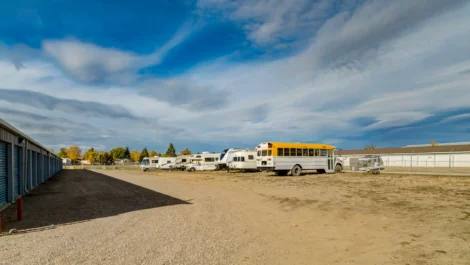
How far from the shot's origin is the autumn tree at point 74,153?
12738 centimetres

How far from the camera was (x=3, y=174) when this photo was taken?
12742mm

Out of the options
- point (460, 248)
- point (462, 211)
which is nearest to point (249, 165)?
point (462, 211)

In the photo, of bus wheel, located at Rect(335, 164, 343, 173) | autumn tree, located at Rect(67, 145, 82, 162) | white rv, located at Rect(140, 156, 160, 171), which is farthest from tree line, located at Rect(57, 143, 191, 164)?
bus wheel, located at Rect(335, 164, 343, 173)

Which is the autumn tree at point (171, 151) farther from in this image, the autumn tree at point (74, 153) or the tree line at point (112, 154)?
the autumn tree at point (74, 153)

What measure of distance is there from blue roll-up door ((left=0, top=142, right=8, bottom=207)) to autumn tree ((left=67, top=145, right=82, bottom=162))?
12865 centimetres

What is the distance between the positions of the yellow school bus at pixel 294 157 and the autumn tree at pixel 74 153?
4851 inches

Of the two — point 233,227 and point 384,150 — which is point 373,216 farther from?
point 384,150

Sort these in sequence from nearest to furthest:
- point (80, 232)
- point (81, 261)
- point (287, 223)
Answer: point (81, 261), point (80, 232), point (287, 223)

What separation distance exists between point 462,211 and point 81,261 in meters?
11.3

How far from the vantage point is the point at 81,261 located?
Answer: 215 inches

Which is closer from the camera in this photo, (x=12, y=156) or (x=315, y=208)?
(x=315, y=208)

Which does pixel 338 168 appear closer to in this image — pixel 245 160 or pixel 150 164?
pixel 245 160

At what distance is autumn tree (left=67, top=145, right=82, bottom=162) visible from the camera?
418 ft

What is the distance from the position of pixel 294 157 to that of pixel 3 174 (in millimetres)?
21166
